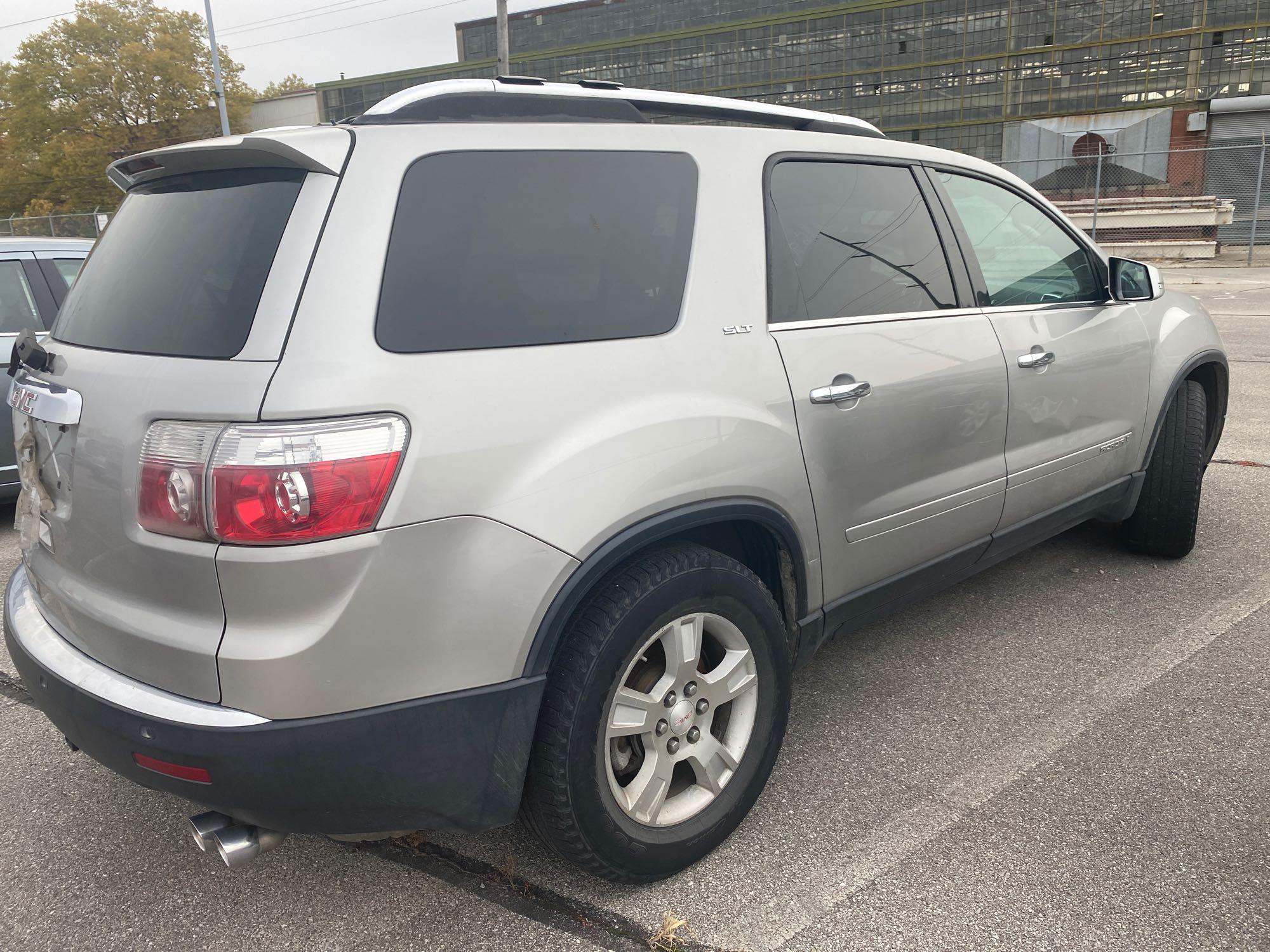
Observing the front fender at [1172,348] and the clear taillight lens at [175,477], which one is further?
the front fender at [1172,348]

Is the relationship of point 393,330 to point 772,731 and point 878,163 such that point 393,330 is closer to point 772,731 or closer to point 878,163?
point 772,731

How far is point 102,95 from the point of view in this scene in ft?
152

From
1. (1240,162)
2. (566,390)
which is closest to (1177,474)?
(566,390)

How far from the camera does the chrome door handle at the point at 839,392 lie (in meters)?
2.52

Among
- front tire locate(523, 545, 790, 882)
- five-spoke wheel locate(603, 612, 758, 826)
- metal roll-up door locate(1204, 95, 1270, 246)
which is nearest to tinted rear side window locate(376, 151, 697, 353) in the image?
front tire locate(523, 545, 790, 882)

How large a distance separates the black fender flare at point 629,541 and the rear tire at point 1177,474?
2.51 m

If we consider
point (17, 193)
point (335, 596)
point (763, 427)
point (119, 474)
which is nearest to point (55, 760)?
point (119, 474)

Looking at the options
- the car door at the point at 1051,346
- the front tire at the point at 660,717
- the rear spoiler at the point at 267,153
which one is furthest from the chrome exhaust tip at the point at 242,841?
the car door at the point at 1051,346

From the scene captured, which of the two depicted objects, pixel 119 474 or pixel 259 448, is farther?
pixel 119 474

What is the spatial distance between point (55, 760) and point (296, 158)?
86.4 inches

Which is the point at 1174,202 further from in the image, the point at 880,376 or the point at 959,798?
the point at 959,798

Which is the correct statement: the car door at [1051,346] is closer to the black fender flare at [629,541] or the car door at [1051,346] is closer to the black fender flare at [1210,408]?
the black fender flare at [1210,408]

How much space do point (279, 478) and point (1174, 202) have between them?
1033 inches

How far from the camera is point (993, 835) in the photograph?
244 centimetres
